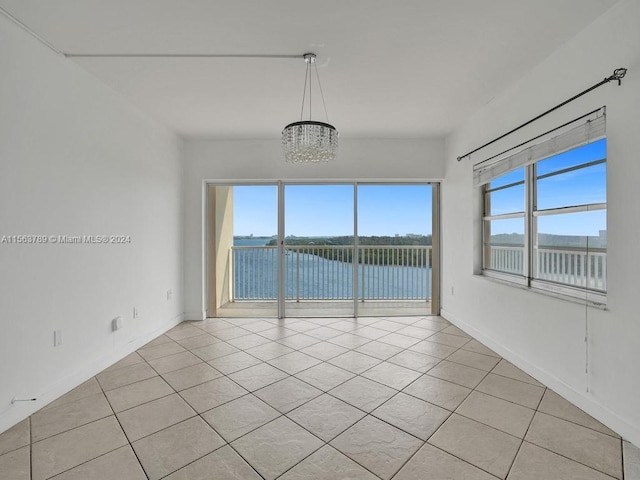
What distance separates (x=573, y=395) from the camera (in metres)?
2.11

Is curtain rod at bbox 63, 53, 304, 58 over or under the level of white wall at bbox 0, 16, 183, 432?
over

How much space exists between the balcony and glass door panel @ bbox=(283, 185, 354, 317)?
1 cm

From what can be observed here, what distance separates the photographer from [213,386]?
2.36 metres

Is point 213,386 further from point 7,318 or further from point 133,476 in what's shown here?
point 7,318

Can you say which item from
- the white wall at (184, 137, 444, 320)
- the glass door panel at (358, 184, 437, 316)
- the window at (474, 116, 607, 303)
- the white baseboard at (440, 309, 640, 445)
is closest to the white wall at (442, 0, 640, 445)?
the white baseboard at (440, 309, 640, 445)

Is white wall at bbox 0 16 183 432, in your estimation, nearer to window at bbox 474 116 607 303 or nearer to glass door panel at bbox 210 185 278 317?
glass door panel at bbox 210 185 278 317

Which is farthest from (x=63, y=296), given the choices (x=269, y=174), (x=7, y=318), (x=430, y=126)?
(x=430, y=126)

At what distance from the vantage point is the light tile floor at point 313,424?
1.53 m

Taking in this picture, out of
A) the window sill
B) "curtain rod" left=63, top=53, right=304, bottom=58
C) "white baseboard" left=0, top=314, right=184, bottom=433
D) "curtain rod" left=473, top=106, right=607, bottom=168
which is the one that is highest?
"curtain rod" left=63, top=53, right=304, bottom=58

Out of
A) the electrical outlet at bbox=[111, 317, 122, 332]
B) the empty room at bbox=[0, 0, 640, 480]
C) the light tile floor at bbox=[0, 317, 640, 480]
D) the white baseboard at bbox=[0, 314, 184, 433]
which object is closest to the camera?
the light tile floor at bbox=[0, 317, 640, 480]

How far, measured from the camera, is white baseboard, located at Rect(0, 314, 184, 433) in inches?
73.8

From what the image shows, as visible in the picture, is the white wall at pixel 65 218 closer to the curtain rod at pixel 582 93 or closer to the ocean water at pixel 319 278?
the ocean water at pixel 319 278

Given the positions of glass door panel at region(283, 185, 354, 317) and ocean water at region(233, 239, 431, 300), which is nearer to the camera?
glass door panel at region(283, 185, 354, 317)

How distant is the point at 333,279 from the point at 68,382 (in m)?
3.21
